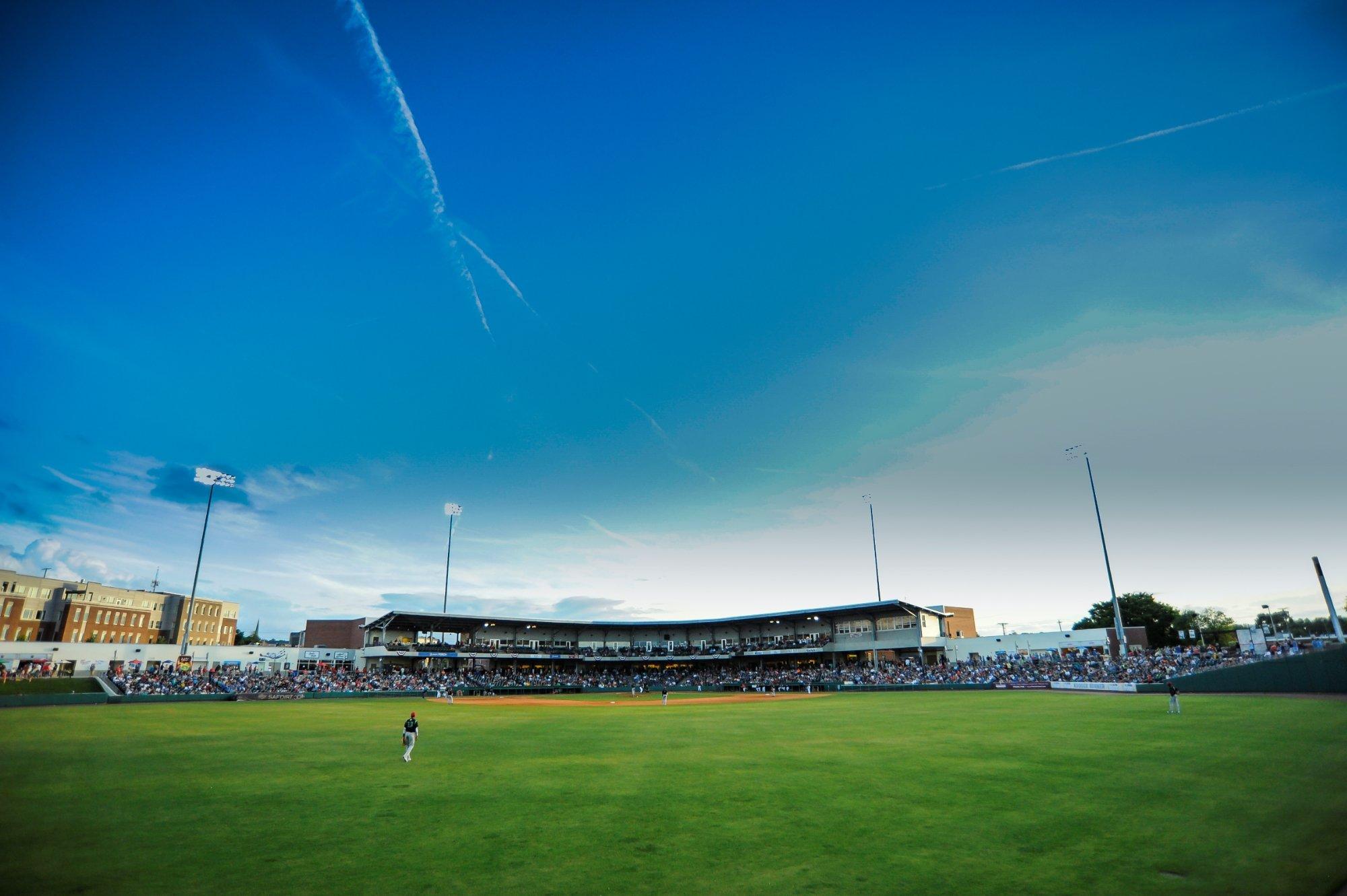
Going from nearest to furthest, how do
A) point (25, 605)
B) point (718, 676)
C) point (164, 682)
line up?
point (164, 682) < point (25, 605) < point (718, 676)

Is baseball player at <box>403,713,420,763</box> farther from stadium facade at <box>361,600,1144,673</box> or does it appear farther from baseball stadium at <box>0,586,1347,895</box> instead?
stadium facade at <box>361,600,1144,673</box>

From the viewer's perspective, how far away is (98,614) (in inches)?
3745

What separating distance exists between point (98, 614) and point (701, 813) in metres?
121

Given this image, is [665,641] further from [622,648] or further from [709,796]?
[709,796]

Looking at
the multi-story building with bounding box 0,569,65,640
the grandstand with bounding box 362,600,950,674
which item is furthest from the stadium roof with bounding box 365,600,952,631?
the multi-story building with bounding box 0,569,65,640

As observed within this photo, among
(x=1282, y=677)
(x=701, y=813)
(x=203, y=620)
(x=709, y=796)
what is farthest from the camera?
(x=203, y=620)

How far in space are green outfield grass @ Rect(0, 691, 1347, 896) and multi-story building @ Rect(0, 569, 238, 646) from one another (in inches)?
2883

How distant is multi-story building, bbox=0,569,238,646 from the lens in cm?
8150

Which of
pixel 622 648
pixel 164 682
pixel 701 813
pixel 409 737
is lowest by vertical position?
pixel 164 682

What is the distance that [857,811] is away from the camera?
11.9m

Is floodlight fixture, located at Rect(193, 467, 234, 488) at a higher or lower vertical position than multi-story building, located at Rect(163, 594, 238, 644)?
higher

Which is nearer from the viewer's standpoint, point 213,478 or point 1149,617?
point 213,478

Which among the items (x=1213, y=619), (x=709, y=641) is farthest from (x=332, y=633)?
(x=1213, y=619)

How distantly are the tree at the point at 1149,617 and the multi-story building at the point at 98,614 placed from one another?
443ft
